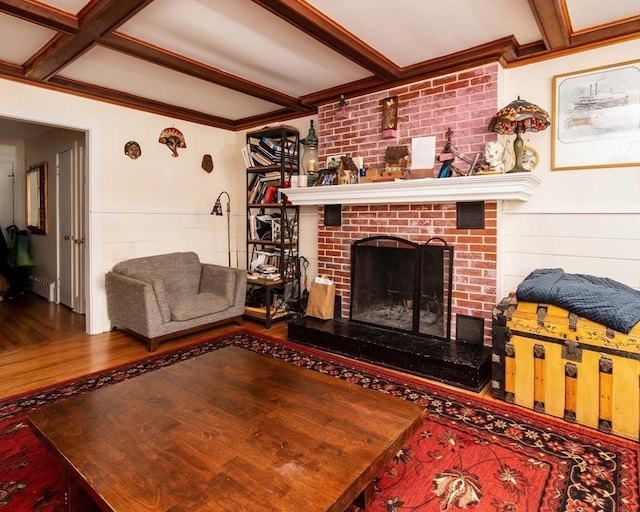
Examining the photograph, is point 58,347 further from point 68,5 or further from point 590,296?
Result: point 590,296

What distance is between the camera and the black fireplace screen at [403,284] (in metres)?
3.16

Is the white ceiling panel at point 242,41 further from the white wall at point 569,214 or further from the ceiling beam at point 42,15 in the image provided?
the white wall at point 569,214

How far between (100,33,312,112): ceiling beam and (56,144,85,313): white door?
82.1 inches

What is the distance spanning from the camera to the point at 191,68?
3.01 metres

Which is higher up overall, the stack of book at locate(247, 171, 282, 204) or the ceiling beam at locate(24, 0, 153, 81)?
the ceiling beam at locate(24, 0, 153, 81)

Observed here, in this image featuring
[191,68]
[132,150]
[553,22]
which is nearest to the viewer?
[553,22]

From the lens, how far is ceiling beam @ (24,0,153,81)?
6.98 ft

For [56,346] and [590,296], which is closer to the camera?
[590,296]

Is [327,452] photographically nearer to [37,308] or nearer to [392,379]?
[392,379]

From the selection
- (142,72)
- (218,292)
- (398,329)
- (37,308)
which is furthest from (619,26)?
(37,308)

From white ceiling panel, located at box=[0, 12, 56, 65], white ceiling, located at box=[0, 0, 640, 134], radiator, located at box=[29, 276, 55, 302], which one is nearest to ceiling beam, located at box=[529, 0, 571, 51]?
white ceiling, located at box=[0, 0, 640, 134]

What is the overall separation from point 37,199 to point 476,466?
6292 mm

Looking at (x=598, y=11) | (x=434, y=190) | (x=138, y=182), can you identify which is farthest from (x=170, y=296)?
(x=598, y=11)

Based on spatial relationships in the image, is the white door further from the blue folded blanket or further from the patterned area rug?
the blue folded blanket
